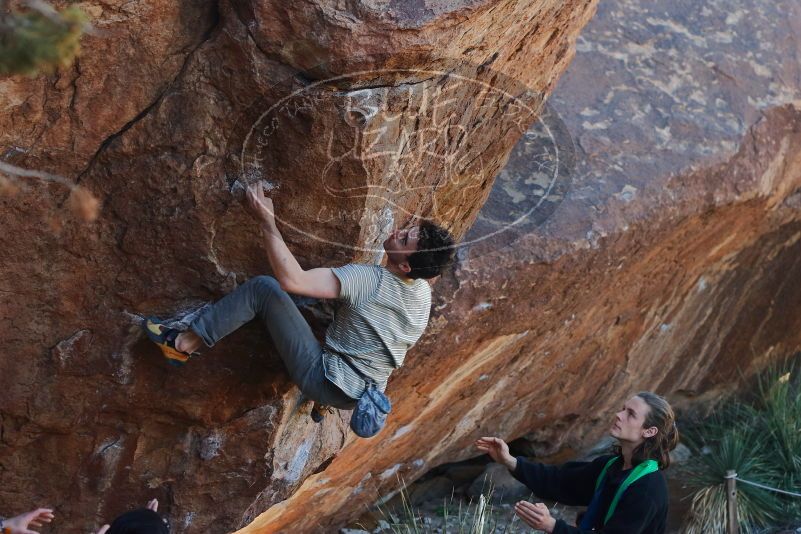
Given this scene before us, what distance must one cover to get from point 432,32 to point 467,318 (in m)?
1.84

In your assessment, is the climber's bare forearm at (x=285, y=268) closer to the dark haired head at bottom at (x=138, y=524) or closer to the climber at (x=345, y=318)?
the climber at (x=345, y=318)

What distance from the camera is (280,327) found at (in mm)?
4281

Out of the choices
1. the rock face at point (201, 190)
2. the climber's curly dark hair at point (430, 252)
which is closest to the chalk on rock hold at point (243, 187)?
the rock face at point (201, 190)

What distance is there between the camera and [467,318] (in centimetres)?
541

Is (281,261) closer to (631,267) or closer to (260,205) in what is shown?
(260,205)

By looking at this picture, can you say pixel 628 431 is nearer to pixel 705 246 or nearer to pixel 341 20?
pixel 341 20

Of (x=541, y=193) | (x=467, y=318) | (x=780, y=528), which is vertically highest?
(x=541, y=193)

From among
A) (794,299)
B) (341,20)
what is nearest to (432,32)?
(341,20)

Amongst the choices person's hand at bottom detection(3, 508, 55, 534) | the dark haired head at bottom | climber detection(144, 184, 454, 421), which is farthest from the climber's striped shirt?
person's hand at bottom detection(3, 508, 55, 534)

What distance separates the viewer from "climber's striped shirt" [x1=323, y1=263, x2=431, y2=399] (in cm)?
421

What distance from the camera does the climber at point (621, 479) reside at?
13.4 ft

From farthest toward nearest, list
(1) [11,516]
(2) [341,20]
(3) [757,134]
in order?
(3) [757,134], (1) [11,516], (2) [341,20]

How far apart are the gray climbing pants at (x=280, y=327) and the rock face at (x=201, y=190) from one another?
197 millimetres

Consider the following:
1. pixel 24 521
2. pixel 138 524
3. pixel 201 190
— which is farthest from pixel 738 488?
pixel 24 521
